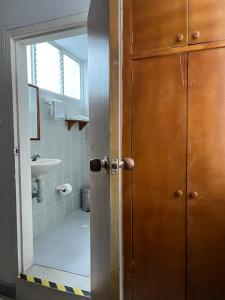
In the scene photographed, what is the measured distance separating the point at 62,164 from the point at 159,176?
2017 millimetres

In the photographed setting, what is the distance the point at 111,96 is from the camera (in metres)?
0.71

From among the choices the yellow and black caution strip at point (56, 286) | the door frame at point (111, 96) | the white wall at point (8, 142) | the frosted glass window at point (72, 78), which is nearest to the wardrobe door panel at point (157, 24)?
the door frame at point (111, 96)

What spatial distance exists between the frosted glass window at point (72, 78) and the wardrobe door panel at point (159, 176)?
2242 millimetres

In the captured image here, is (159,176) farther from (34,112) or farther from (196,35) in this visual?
(34,112)

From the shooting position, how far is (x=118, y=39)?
70 cm

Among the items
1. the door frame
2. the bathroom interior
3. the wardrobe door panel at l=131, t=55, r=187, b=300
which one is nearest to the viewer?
the door frame

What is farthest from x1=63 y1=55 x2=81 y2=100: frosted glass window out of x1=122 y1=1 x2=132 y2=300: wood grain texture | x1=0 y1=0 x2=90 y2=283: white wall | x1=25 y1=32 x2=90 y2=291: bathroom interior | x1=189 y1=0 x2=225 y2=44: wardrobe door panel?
x1=189 y1=0 x2=225 y2=44: wardrobe door panel

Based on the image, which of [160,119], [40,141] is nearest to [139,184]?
[160,119]

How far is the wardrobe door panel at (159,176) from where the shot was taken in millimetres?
1134

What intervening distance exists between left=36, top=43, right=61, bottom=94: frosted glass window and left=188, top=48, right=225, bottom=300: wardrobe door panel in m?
2.06

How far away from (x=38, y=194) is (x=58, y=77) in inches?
66.0

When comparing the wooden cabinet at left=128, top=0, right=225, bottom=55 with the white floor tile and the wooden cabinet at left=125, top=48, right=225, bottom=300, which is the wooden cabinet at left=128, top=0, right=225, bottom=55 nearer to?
the wooden cabinet at left=125, top=48, right=225, bottom=300

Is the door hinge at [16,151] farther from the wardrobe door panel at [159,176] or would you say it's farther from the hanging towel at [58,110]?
the hanging towel at [58,110]

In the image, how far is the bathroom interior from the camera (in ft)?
6.50
